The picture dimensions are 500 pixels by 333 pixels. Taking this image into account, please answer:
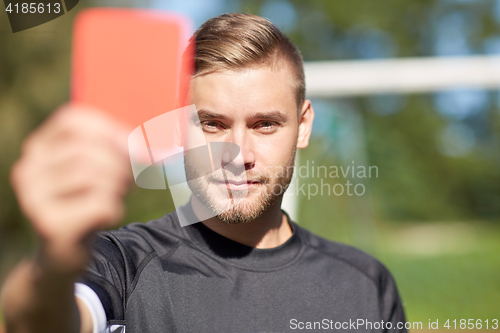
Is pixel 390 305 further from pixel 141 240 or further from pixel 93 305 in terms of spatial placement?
pixel 93 305

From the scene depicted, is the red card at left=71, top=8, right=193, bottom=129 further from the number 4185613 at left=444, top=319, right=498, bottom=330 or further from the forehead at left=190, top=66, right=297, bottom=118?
the number 4185613 at left=444, top=319, right=498, bottom=330

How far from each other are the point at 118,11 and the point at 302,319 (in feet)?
4.20

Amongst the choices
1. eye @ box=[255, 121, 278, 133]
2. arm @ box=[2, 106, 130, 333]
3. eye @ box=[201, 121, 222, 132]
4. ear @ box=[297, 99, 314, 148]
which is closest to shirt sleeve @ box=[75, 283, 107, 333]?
arm @ box=[2, 106, 130, 333]

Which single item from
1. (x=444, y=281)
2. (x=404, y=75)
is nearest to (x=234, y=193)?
(x=404, y=75)

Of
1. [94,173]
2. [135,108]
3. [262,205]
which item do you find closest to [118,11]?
[135,108]

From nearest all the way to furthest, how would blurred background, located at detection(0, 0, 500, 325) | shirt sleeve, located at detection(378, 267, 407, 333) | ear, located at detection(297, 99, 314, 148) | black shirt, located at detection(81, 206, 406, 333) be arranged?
black shirt, located at detection(81, 206, 406, 333)
shirt sleeve, located at detection(378, 267, 407, 333)
ear, located at detection(297, 99, 314, 148)
blurred background, located at detection(0, 0, 500, 325)

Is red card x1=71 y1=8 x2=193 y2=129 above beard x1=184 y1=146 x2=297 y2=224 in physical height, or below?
above

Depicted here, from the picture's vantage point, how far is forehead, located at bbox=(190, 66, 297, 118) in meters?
1.67

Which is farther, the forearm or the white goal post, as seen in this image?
A: the white goal post

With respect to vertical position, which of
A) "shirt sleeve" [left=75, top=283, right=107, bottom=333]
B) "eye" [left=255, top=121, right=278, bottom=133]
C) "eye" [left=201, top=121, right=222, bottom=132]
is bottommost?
"shirt sleeve" [left=75, top=283, right=107, bottom=333]

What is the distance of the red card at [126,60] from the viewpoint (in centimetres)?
74

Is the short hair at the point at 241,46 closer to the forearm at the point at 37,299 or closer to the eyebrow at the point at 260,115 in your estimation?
the eyebrow at the point at 260,115

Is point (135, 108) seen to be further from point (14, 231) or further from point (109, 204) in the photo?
point (14, 231)

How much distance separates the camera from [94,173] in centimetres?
62
